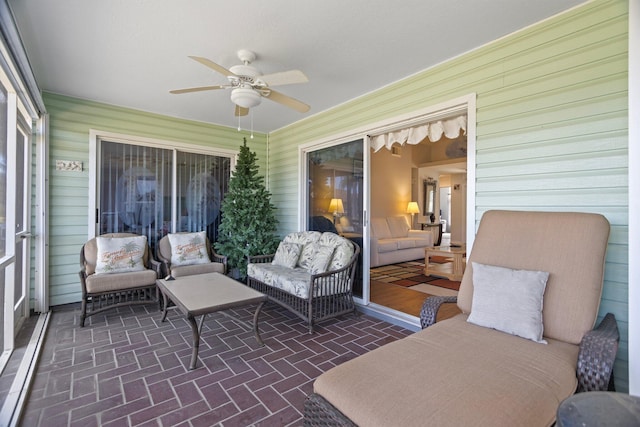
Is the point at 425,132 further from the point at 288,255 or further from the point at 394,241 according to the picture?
the point at 394,241

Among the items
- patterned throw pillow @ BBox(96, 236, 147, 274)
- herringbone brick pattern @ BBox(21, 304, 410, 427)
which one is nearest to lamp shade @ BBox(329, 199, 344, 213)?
herringbone brick pattern @ BBox(21, 304, 410, 427)

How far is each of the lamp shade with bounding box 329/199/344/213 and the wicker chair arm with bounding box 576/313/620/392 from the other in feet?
10.2

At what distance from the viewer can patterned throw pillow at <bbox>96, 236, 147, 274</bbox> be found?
3.66 metres

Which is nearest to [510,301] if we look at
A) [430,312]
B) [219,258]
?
[430,312]

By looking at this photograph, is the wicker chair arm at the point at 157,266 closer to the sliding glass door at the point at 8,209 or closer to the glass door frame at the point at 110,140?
the glass door frame at the point at 110,140

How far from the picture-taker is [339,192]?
445 cm

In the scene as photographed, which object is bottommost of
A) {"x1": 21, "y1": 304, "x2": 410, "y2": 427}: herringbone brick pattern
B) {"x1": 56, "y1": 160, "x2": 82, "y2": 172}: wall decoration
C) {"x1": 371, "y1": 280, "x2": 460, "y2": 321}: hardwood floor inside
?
{"x1": 21, "y1": 304, "x2": 410, "y2": 427}: herringbone brick pattern

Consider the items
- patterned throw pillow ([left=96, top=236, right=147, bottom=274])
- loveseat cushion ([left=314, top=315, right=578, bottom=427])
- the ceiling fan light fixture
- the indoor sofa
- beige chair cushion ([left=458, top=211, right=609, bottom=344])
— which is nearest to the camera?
loveseat cushion ([left=314, top=315, right=578, bottom=427])

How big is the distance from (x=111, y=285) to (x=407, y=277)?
4.50m

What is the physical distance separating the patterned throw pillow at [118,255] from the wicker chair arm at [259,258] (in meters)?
1.37

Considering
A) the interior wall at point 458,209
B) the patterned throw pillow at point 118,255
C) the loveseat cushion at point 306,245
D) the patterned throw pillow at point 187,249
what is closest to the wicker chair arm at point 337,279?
the loveseat cushion at point 306,245

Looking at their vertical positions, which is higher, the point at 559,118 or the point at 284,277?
the point at 559,118

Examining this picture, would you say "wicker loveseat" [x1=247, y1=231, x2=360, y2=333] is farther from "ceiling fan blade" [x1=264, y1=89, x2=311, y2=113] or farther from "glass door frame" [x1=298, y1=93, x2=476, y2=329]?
"ceiling fan blade" [x1=264, y1=89, x2=311, y2=113]

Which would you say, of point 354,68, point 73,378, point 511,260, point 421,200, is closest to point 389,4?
point 354,68
